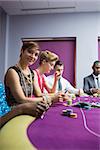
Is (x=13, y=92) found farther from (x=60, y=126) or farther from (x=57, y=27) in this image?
(x=57, y=27)

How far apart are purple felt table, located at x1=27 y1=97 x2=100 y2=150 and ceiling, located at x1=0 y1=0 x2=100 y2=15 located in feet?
5.65

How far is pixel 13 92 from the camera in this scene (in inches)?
32.1

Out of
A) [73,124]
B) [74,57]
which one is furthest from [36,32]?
[73,124]

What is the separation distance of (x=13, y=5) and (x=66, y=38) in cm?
60

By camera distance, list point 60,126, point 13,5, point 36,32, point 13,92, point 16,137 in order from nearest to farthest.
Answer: point 16,137, point 60,126, point 13,92, point 13,5, point 36,32

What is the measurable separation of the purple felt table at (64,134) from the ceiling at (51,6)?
172cm

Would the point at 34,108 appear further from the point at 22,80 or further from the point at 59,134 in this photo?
the point at 22,80

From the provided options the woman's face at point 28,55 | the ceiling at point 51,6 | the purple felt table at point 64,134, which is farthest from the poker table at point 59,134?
the ceiling at point 51,6

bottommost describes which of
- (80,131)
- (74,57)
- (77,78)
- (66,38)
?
(80,131)

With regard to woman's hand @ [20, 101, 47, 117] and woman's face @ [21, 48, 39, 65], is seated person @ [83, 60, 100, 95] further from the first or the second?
woman's hand @ [20, 101, 47, 117]

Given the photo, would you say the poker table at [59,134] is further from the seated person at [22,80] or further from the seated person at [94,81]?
the seated person at [94,81]

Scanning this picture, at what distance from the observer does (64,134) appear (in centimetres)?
42

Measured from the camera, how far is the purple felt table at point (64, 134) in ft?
1.19

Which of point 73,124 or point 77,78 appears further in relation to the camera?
point 77,78
